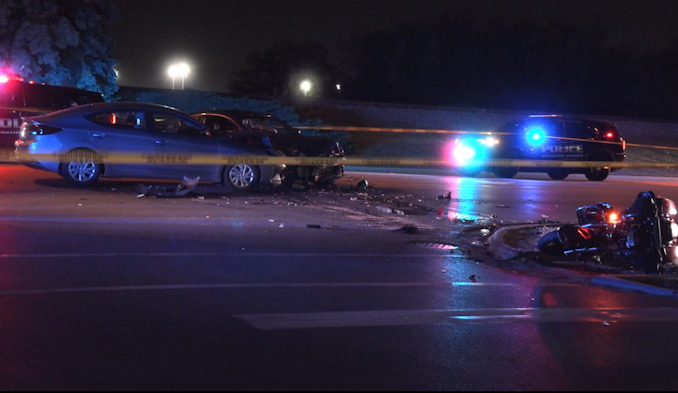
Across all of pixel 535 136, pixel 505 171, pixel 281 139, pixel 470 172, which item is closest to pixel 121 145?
pixel 281 139

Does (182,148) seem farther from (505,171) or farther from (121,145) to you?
(505,171)

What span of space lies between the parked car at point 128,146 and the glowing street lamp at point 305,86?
55116 mm

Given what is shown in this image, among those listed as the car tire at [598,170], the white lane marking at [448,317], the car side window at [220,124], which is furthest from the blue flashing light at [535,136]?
the white lane marking at [448,317]

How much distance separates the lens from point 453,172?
26.7 metres

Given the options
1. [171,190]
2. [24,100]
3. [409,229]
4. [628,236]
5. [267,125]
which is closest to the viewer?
[628,236]

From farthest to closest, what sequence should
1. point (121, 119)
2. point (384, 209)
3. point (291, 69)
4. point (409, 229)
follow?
point (291, 69) < point (121, 119) < point (384, 209) < point (409, 229)

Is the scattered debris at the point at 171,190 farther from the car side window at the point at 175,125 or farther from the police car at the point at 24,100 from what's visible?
the police car at the point at 24,100

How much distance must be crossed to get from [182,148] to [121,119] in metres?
1.31

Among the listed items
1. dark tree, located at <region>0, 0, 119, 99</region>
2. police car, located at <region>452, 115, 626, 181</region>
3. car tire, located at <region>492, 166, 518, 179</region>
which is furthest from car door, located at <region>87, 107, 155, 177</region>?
dark tree, located at <region>0, 0, 119, 99</region>

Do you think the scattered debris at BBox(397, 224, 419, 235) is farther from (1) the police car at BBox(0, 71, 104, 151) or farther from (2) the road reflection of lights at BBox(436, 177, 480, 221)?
(1) the police car at BBox(0, 71, 104, 151)

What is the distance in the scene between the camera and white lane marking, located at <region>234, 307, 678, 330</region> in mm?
6996

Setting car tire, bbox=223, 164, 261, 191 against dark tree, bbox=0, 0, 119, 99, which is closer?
car tire, bbox=223, 164, 261, 191

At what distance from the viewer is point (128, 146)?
51.0 feet

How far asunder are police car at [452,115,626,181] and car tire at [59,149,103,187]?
11.7 meters
